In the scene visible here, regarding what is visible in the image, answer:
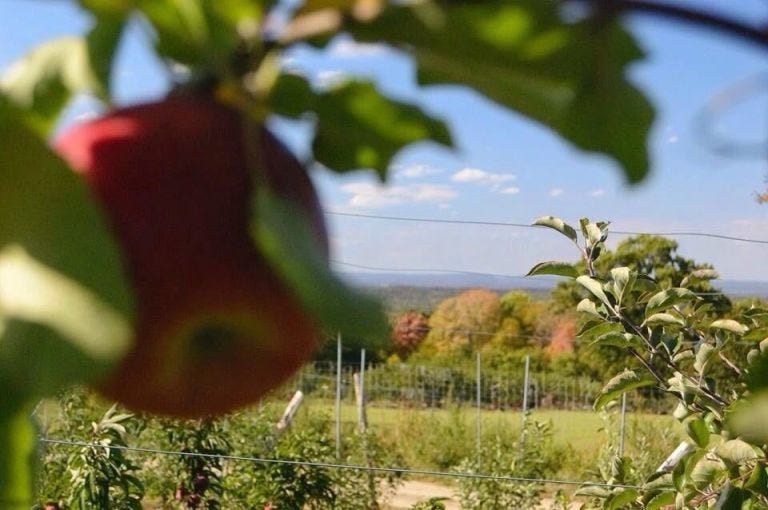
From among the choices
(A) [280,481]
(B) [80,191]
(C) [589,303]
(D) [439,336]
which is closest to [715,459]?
(C) [589,303]

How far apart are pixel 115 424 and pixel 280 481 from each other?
4.22 ft

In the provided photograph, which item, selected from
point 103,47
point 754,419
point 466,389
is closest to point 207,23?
point 103,47

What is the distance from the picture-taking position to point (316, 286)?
26cm

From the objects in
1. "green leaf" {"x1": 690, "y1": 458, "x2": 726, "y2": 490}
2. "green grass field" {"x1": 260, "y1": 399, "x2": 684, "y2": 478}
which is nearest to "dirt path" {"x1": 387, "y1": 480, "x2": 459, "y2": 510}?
"green grass field" {"x1": 260, "y1": 399, "x2": 684, "y2": 478}

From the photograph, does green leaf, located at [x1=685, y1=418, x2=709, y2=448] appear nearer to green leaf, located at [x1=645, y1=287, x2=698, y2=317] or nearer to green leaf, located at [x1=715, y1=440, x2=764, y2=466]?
green leaf, located at [x1=715, y1=440, x2=764, y2=466]

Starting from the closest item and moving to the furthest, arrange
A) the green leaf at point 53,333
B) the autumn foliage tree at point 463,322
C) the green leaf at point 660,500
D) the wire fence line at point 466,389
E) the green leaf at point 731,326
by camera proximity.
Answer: the green leaf at point 53,333 < the green leaf at point 660,500 < the green leaf at point 731,326 < the wire fence line at point 466,389 < the autumn foliage tree at point 463,322

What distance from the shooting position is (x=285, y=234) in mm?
287

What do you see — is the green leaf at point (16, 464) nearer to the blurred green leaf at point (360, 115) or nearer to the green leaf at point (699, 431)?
the blurred green leaf at point (360, 115)

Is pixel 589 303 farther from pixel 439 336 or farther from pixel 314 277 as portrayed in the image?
pixel 439 336

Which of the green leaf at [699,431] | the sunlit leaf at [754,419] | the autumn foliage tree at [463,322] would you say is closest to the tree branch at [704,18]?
the sunlit leaf at [754,419]

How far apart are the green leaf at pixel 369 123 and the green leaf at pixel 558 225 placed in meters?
1.43

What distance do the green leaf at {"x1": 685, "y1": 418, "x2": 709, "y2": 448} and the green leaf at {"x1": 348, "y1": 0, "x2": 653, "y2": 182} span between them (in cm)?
118

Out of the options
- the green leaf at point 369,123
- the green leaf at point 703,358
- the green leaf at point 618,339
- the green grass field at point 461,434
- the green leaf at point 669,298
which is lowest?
the green grass field at point 461,434

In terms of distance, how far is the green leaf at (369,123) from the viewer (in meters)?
0.36
